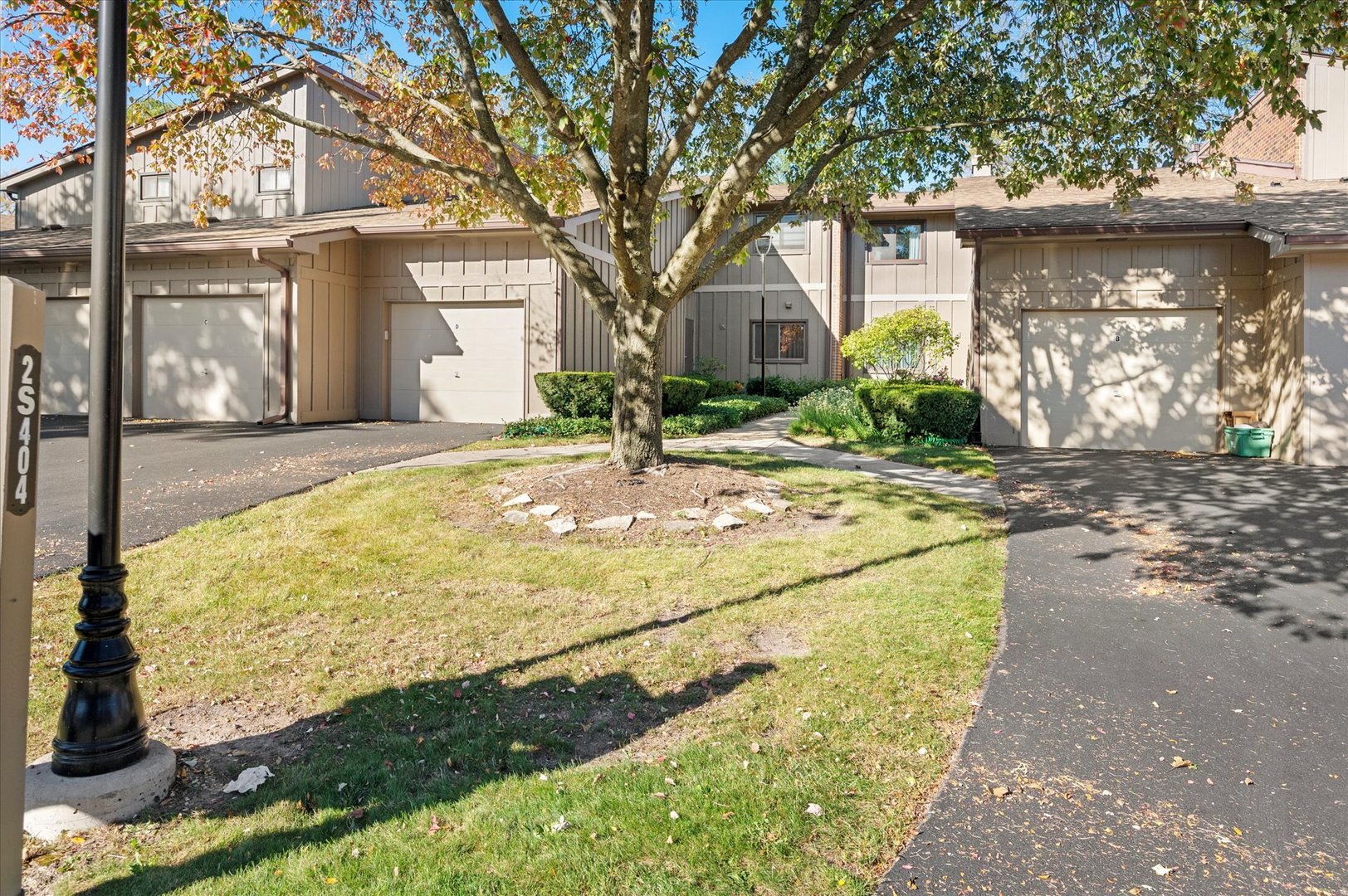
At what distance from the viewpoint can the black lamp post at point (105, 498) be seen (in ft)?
10.3

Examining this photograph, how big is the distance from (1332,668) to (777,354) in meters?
19.7

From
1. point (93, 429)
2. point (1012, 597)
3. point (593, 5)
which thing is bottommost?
point (1012, 597)

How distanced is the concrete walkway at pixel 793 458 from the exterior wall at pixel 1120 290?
3.39 metres

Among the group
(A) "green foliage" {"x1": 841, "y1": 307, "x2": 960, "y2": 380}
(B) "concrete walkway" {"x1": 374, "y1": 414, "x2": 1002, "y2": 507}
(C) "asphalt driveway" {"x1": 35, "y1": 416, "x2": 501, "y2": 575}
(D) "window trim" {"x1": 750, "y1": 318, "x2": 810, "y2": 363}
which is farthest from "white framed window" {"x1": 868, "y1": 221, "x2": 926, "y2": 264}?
(C) "asphalt driveway" {"x1": 35, "y1": 416, "x2": 501, "y2": 575}

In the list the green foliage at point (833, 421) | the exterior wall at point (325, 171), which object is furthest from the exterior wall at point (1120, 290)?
the exterior wall at point (325, 171)

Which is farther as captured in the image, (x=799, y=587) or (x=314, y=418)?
(x=314, y=418)

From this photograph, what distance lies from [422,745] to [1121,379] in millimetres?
12382

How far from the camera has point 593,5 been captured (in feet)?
29.3

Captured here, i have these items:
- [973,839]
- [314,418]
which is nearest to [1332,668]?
[973,839]

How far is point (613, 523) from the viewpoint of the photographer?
7211 mm

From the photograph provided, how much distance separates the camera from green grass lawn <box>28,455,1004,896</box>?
9.44ft

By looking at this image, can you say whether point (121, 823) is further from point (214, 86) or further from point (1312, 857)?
point (214, 86)

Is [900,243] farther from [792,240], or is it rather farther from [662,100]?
[662,100]

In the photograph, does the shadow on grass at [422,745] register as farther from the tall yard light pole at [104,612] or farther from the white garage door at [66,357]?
the white garage door at [66,357]
